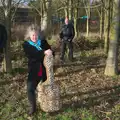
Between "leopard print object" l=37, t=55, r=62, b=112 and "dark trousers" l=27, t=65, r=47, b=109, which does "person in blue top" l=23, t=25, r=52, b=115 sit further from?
"leopard print object" l=37, t=55, r=62, b=112

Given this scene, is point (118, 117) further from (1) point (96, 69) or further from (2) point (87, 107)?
(1) point (96, 69)

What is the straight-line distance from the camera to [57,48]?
50.9 feet

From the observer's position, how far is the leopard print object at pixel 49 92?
18.5ft

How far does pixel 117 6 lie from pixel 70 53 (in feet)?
11.8

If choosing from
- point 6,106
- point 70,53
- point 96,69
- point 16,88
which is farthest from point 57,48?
point 6,106

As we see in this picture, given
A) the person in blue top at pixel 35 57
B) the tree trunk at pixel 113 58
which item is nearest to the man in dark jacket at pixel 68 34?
the tree trunk at pixel 113 58

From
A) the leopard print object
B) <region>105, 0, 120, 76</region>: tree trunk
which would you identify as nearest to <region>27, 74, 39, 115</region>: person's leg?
the leopard print object

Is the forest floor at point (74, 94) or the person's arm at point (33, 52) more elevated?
the person's arm at point (33, 52)

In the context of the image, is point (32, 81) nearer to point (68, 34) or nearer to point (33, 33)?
point (33, 33)

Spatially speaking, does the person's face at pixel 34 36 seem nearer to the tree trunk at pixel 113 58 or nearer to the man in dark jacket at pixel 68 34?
the tree trunk at pixel 113 58

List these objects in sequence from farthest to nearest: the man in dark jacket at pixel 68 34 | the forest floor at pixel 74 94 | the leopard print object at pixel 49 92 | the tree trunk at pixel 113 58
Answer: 1. the man in dark jacket at pixel 68 34
2. the tree trunk at pixel 113 58
3. the forest floor at pixel 74 94
4. the leopard print object at pixel 49 92

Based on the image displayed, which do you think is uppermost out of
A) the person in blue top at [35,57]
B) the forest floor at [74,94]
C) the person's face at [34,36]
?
the person's face at [34,36]

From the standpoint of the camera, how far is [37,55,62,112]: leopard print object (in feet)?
18.5

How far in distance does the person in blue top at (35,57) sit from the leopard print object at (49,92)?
0.11 metres
